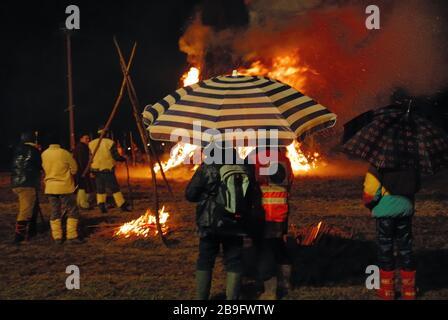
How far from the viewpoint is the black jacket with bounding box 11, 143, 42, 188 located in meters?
9.15

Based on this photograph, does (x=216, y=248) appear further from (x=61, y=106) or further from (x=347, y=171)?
(x=61, y=106)

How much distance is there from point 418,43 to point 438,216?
1256 cm

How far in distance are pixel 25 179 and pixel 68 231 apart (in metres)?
1.19

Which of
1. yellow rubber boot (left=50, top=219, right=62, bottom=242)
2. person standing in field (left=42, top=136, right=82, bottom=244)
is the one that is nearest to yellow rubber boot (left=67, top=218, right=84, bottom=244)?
person standing in field (left=42, top=136, right=82, bottom=244)

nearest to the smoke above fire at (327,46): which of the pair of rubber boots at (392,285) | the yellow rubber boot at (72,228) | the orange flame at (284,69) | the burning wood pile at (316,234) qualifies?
the orange flame at (284,69)

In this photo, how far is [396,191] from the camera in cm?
564

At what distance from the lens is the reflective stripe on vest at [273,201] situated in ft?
19.3

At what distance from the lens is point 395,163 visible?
5398 millimetres

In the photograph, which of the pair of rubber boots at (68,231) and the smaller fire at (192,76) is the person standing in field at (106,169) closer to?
the pair of rubber boots at (68,231)

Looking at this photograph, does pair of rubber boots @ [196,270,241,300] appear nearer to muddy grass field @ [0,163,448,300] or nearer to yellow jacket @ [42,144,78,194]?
muddy grass field @ [0,163,448,300]

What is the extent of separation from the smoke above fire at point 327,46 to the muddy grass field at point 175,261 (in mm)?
10956

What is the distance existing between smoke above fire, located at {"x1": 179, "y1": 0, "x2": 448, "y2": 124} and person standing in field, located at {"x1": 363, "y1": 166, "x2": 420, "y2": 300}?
16.3 metres

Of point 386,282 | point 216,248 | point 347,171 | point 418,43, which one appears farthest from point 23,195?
point 418,43

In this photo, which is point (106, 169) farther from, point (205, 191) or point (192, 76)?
point (192, 76)
